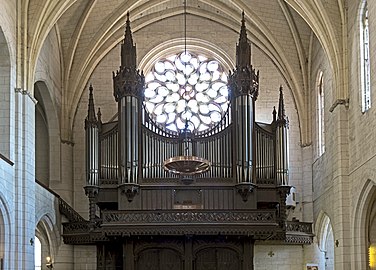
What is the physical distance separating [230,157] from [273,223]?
9.75 ft

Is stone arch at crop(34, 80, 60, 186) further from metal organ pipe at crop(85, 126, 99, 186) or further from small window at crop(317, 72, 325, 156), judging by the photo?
small window at crop(317, 72, 325, 156)

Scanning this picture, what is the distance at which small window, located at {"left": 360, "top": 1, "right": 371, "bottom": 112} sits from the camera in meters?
25.7

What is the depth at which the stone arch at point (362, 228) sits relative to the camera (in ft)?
85.4

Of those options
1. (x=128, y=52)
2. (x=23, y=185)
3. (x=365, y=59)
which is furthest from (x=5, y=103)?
(x=365, y=59)

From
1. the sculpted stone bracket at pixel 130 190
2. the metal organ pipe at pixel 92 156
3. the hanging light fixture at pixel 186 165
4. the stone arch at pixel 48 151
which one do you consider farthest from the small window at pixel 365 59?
the stone arch at pixel 48 151

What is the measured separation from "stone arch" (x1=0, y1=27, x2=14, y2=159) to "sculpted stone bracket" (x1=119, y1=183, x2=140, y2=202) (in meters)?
5.80

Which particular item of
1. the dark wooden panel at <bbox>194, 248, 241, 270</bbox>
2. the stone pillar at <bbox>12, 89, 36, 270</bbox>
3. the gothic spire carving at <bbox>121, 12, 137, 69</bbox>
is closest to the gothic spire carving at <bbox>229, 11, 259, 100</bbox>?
the gothic spire carving at <bbox>121, 12, 137, 69</bbox>

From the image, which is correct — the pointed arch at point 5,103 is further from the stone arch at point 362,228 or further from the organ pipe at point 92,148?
the stone arch at point 362,228

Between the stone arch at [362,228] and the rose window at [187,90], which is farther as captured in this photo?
the rose window at [187,90]

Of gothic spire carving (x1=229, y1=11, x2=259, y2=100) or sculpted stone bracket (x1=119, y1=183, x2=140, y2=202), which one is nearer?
sculpted stone bracket (x1=119, y1=183, x2=140, y2=202)

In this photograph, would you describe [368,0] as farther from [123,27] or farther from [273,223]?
[123,27]

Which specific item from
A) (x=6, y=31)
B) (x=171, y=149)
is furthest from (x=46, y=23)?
(x=171, y=149)

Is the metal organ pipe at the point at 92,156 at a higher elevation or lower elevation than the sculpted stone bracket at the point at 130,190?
higher

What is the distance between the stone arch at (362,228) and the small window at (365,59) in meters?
2.70
